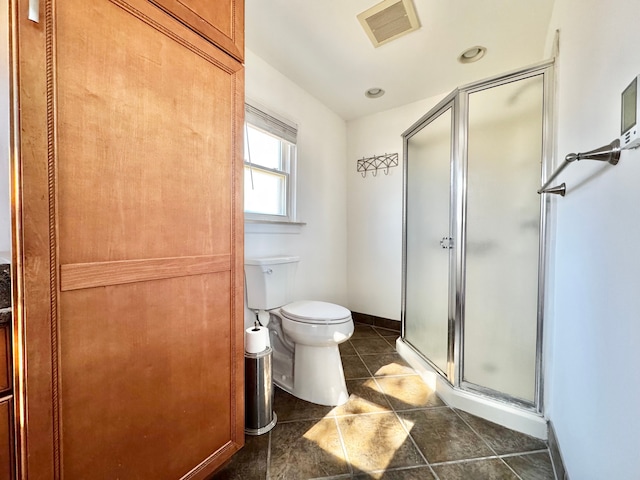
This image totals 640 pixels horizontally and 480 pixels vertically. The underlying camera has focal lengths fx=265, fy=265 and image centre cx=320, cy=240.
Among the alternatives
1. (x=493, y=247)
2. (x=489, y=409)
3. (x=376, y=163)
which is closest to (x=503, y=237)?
(x=493, y=247)

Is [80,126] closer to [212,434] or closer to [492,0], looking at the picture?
[212,434]

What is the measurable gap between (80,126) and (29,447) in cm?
75

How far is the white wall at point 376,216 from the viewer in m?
2.63

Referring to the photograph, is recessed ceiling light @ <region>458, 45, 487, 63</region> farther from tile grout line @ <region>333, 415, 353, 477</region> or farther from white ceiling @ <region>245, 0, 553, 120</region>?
tile grout line @ <region>333, 415, 353, 477</region>

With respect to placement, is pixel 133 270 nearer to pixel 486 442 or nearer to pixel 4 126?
pixel 4 126

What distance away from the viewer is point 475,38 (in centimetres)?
171

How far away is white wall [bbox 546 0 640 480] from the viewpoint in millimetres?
602

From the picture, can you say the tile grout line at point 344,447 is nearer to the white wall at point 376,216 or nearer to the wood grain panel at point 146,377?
the wood grain panel at point 146,377

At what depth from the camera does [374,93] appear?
2395mm

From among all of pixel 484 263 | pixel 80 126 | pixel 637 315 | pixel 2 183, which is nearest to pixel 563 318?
pixel 484 263

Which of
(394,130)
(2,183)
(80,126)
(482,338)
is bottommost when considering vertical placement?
(482,338)

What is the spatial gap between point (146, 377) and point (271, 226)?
1362 mm

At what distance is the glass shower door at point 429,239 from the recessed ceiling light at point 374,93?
1.76 feet

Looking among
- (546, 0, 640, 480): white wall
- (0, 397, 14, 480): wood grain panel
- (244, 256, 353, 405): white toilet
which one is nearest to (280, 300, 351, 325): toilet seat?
(244, 256, 353, 405): white toilet
